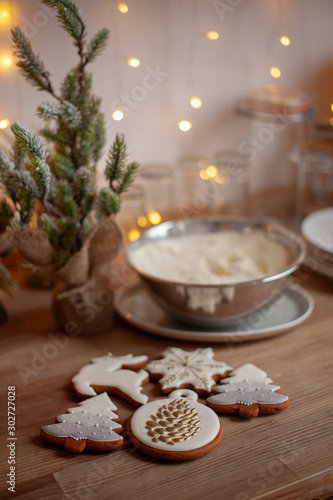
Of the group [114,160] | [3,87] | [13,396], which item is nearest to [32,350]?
[13,396]

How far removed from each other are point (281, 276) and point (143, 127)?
1.78 feet

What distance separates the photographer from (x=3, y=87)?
3.50ft

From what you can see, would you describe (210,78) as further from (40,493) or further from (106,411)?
(40,493)

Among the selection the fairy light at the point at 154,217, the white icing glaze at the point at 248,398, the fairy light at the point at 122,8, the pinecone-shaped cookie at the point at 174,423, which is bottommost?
the pinecone-shaped cookie at the point at 174,423

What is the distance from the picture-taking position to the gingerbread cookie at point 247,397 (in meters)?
0.72

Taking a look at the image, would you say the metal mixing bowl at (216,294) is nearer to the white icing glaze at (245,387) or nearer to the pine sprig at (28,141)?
the white icing glaze at (245,387)

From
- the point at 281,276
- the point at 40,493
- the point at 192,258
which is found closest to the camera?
the point at 40,493

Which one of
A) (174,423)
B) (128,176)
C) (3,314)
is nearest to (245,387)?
(174,423)

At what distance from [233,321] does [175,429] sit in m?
0.28

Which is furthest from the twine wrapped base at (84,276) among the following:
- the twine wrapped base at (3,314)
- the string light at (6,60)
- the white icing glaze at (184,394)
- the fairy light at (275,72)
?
the fairy light at (275,72)

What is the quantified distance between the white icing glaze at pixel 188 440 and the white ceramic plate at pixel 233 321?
171mm

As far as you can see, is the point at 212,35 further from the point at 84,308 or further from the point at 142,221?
the point at 84,308

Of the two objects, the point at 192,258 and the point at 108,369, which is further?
the point at 192,258

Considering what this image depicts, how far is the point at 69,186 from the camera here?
86cm
